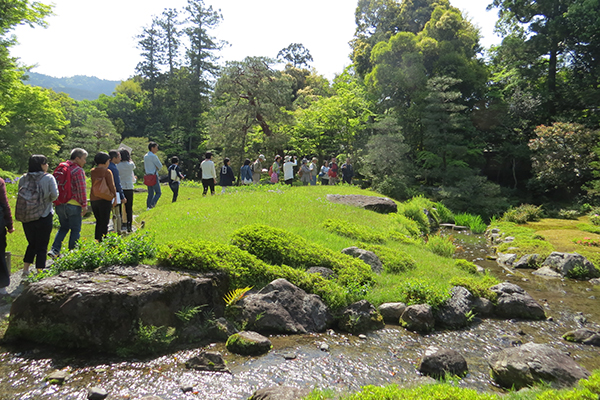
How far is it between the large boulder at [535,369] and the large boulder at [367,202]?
9.91m

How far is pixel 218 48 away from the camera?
4181 centimetres

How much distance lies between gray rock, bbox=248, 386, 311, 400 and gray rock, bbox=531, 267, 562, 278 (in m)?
9.79

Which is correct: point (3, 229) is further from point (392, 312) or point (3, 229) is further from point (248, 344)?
point (392, 312)

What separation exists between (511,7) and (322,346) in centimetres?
2945

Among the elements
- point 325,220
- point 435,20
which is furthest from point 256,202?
point 435,20

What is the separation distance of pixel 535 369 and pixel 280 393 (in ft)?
11.0

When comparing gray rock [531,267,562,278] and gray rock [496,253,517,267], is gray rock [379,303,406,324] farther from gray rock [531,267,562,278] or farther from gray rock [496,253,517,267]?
gray rock [496,253,517,267]

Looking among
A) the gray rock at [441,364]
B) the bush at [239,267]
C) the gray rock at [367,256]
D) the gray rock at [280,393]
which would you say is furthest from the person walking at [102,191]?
the gray rock at [441,364]

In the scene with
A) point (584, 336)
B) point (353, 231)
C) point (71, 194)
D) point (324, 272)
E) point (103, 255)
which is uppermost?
point (71, 194)

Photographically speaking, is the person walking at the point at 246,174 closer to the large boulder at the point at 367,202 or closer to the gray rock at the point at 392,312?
the large boulder at the point at 367,202

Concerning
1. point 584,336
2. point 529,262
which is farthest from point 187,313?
point 529,262

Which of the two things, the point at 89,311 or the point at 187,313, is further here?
the point at 187,313

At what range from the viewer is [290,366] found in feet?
15.4

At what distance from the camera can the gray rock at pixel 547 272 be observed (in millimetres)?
10251
